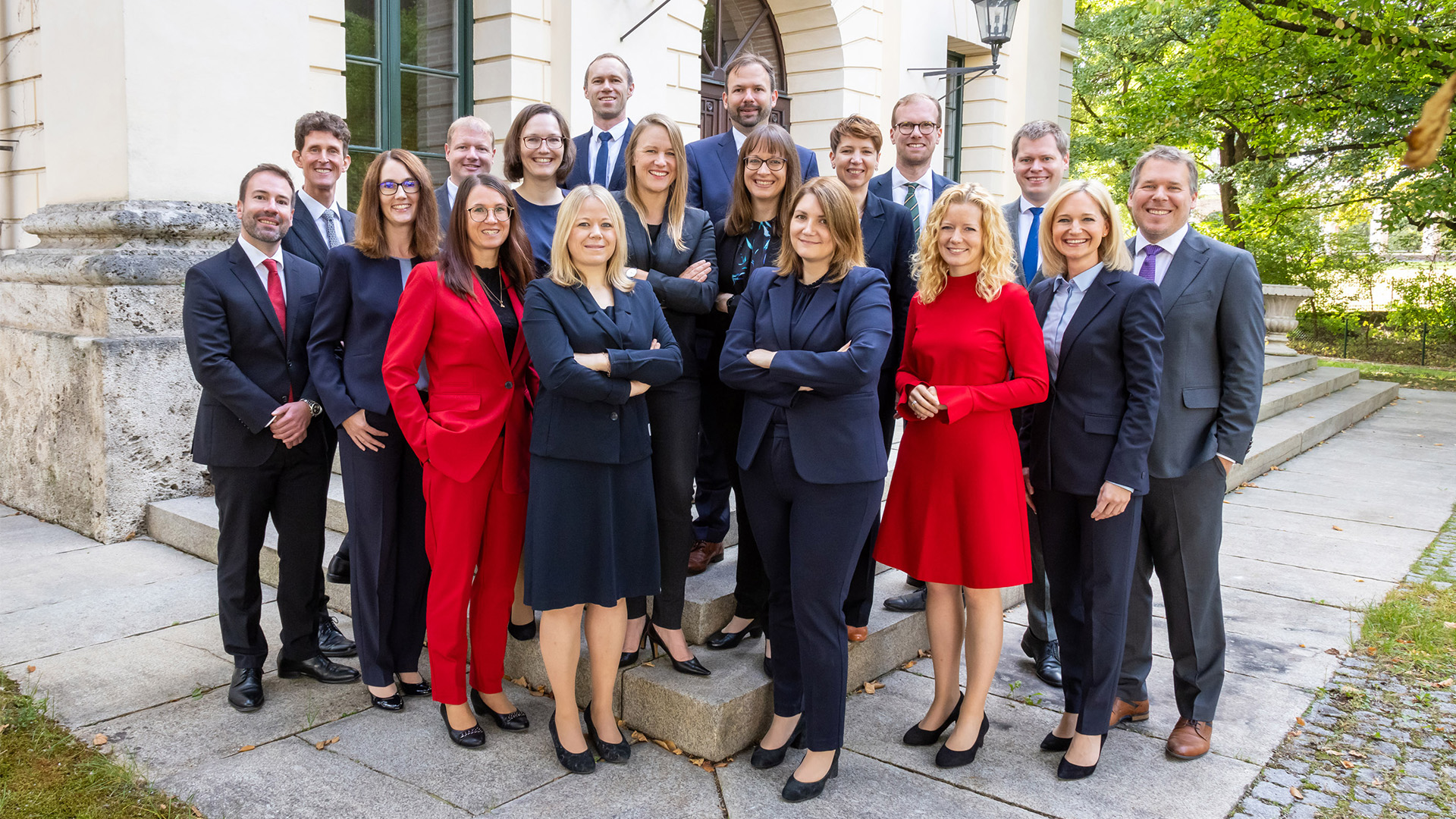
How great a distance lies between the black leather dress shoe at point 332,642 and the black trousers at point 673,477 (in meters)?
1.46

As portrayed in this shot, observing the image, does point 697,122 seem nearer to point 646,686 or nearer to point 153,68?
point 153,68

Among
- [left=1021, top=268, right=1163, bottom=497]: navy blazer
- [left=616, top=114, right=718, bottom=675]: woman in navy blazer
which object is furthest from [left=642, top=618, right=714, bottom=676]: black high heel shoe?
[left=1021, top=268, right=1163, bottom=497]: navy blazer

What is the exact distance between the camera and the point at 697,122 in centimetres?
921

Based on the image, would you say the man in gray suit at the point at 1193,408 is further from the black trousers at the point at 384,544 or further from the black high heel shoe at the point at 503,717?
the black trousers at the point at 384,544

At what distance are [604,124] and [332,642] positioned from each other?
2.70 metres

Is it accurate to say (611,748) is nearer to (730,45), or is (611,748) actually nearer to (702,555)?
(702,555)

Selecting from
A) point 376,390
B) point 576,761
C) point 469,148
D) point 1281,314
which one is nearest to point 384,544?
point 376,390

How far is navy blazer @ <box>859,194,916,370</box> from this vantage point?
407cm

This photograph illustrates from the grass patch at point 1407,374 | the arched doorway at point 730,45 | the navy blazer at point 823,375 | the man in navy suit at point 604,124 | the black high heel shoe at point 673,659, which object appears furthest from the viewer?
the grass patch at point 1407,374

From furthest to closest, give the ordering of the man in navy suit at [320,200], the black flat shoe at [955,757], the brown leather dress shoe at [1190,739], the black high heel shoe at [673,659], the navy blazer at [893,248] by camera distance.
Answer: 1. the man in navy suit at [320,200]
2. the navy blazer at [893,248]
3. the black high heel shoe at [673,659]
4. the brown leather dress shoe at [1190,739]
5. the black flat shoe at [955,757]

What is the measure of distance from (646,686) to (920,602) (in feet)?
5.00

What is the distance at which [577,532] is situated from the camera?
3.43 m

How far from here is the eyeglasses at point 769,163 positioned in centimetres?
376

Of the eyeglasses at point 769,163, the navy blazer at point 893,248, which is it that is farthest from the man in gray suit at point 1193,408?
the eyeglasses at point 769,163
